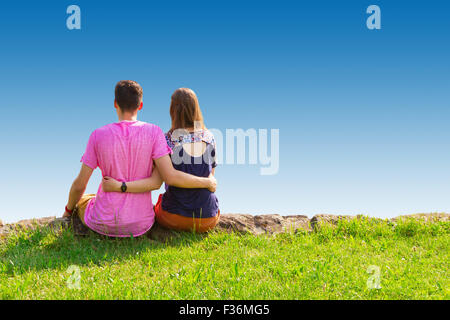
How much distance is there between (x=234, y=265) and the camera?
524 cm

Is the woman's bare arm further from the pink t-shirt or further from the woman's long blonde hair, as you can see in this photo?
the woman's long blonde hair

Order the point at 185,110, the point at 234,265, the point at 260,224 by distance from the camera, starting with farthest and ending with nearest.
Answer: the point at 260,224
the point at 185,110
the point at 234,265

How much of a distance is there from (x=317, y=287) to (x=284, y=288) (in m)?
0.41

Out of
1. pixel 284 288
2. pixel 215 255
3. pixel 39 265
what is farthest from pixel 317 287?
pixel 39 265

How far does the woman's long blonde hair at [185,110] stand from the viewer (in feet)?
19.7

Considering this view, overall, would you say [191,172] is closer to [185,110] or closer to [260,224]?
[185,110]

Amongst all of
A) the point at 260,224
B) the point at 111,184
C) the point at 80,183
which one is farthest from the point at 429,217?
the point at 80,183

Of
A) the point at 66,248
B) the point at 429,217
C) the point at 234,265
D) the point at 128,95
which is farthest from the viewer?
the point at 429,217

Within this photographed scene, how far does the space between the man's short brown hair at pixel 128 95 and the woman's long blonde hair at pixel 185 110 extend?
0.56 meters

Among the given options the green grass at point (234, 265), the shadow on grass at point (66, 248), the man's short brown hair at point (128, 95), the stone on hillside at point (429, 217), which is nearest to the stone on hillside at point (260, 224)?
the green grass at point (234, 265)

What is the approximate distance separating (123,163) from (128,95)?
3.28 ft

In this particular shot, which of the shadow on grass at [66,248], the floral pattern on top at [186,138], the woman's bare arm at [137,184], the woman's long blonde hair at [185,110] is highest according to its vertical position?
the woman's long blonde hair at [185,110]

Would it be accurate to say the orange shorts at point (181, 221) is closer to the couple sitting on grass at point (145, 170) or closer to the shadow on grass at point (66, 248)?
the couple sitting on grass at point (145, 170)
